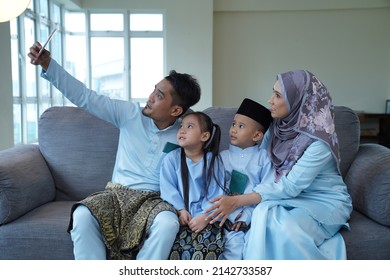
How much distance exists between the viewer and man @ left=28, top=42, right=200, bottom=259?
62.1 inches

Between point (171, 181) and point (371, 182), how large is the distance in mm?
895

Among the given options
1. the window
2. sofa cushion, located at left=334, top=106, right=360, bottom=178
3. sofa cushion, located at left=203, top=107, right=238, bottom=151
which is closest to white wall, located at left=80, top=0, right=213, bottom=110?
the window

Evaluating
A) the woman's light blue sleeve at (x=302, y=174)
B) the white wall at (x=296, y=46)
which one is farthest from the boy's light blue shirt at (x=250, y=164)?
the white wall at (x=296, y=46)

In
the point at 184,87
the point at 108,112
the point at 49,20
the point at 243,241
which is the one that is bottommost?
the point at 243,241

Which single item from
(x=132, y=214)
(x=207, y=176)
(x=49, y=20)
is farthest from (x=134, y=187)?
(x=49, y=20)

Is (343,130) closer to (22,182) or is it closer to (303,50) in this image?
(22,182)

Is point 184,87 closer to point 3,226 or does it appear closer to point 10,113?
point 3,226

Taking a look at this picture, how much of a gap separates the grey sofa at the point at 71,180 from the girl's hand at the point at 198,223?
0.52 m

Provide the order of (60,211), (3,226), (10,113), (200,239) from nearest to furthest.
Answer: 1. (200,239)
2. (3,226)
3. (60,211)
4. (10,113)

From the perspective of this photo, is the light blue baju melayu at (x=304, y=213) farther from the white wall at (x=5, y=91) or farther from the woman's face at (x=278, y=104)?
the white wall at (x=5, y=91)

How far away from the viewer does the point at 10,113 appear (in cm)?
465

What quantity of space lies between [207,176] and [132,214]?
0.36m

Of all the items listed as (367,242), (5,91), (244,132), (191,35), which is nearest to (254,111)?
(244,132)

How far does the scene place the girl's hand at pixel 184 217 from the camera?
5.53 ft
